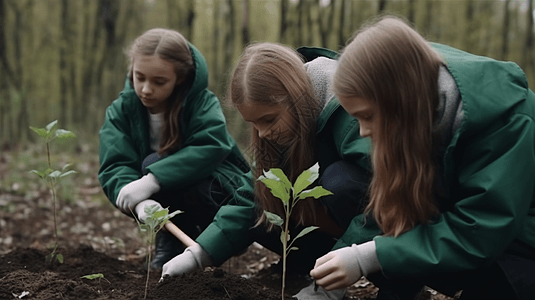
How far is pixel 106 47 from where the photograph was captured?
7352 millimetres

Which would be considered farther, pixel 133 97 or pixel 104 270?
pixel 133 97

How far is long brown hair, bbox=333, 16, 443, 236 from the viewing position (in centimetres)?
148

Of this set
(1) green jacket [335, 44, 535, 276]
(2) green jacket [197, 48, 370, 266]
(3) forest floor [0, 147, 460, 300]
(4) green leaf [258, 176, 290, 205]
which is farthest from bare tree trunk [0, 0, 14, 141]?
(1) green jacket [335, 44, 535, 276]

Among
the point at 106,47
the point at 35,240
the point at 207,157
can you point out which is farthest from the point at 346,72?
the point at 106,47

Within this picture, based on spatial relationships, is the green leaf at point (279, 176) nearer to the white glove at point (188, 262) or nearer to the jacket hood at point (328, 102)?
the jacket hood at point (328, 102)

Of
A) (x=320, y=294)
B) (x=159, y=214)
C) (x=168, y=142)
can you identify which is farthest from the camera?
(x=168, y=142)

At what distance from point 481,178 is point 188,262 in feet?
3.80

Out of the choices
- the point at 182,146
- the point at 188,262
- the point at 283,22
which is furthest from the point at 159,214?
the point at 283,22

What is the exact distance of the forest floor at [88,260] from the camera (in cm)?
177

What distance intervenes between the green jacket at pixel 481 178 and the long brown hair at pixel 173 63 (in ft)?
Result: 4.61

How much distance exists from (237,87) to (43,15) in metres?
6.64

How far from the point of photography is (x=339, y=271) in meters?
1.57

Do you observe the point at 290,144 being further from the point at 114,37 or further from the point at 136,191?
the point at 114,37

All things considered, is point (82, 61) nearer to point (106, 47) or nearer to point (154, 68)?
point (106, 47)
